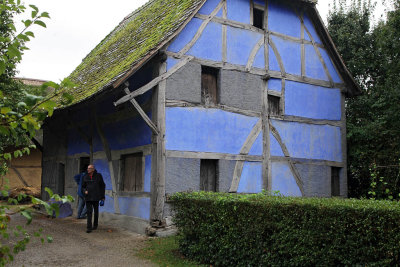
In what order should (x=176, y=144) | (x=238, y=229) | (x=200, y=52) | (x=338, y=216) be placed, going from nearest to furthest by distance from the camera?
(x=338, y=216)
(x=238, y=229)
(x=176, y=144)
(x=200, y=52)

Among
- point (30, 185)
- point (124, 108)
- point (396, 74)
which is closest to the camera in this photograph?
point (124, 108)

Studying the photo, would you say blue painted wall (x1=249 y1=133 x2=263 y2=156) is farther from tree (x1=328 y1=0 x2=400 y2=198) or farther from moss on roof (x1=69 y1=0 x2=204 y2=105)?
moss on roof (x1=69 y1=0 x2=204 y2=105)

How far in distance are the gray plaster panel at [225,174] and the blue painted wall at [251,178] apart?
1.32 feet

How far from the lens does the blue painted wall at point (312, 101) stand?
1280 cm

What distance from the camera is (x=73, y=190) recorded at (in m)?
14.8

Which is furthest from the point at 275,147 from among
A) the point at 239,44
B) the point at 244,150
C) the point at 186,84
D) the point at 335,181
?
the point at 186,84

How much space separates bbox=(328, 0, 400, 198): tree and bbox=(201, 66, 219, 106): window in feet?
15.4

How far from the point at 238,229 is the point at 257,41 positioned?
7045 mm

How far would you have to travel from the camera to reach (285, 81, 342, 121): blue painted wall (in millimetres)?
12805

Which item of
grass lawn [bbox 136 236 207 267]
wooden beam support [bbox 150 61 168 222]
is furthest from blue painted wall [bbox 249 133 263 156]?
grass lawn [bbox 136 236 207 267]

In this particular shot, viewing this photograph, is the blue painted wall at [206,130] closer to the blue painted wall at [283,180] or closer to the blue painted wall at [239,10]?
the blue painted wall at [283,180]

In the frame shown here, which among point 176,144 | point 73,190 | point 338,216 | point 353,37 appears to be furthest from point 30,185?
point 338,216

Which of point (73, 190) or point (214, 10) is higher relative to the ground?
point (214, 10)

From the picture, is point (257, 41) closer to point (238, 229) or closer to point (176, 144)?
point (176, 144)
